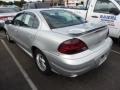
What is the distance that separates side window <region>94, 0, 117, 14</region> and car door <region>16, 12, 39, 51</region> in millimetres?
2702

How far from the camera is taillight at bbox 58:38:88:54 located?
325cm

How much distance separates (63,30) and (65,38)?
0.39 m

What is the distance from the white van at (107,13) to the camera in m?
5.60

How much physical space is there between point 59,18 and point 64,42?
1205 mm

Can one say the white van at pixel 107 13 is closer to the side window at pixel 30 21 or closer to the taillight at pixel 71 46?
the side window at pixel 30 21

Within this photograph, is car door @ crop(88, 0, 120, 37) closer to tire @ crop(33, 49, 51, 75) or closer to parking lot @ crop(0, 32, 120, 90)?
parking lot @ crop(0, 32, 120, 90)

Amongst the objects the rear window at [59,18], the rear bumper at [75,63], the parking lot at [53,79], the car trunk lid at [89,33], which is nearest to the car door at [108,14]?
the parking lot at [53,79]

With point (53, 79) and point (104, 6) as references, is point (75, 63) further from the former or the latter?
point (104, 6)

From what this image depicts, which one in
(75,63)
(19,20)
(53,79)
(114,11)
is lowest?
(53,79)

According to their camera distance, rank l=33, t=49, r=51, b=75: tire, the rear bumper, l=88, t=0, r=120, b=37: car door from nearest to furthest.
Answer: the rear bumper, l=33, t=49, r=51, b=75: tire, l=88, t=0, r=120, b=37: car door

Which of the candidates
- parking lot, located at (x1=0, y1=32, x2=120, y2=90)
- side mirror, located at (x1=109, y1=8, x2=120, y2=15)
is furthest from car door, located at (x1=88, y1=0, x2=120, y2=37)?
parking lot, located at (x1=0, y1=32, x2=120, y2=90)

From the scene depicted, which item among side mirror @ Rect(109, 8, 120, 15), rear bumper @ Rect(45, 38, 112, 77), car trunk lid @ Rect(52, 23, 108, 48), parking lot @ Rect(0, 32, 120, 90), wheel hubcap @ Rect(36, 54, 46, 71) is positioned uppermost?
side mirror @ Rect(109, 8, 120, 15)

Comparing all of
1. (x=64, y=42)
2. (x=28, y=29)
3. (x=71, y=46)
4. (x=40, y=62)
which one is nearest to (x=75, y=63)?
(x=71, y=46)

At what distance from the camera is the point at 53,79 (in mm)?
3963
